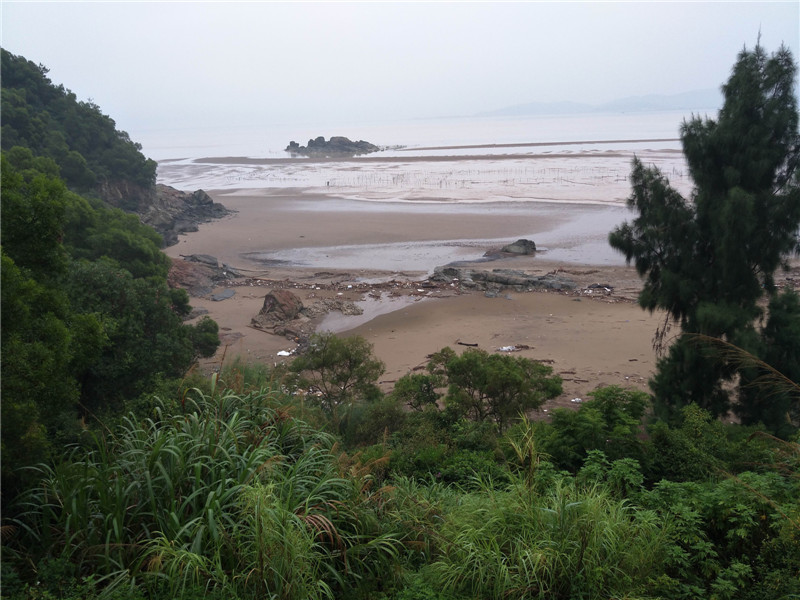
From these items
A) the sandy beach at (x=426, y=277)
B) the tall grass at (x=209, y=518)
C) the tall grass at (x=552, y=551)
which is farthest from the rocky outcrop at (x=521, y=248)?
the tall grass at (x=552, y=551)

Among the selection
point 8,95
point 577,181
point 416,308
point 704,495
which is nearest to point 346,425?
point 704,495

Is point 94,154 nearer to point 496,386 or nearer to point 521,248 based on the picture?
point 521,248

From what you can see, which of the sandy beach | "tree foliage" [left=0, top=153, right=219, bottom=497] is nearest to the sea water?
the sandy beach

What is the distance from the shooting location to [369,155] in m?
90.4

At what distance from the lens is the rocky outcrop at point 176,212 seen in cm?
4032

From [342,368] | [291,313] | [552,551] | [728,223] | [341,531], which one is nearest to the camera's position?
[552,551]

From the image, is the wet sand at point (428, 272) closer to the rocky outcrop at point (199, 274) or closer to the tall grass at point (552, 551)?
the rocky outcrop at point (199, 274)

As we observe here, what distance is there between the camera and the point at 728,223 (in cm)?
1109

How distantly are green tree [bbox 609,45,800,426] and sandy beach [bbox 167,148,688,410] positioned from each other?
3.77 m

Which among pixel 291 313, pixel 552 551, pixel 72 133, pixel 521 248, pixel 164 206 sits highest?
pixel 72 133

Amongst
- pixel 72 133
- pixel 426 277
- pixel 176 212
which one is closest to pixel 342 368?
pixel 426 277

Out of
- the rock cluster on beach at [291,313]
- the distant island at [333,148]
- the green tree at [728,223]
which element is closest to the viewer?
the green tree at [728,223]

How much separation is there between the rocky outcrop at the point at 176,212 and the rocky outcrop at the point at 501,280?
66.3 feet

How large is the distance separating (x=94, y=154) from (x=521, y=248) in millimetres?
30645
